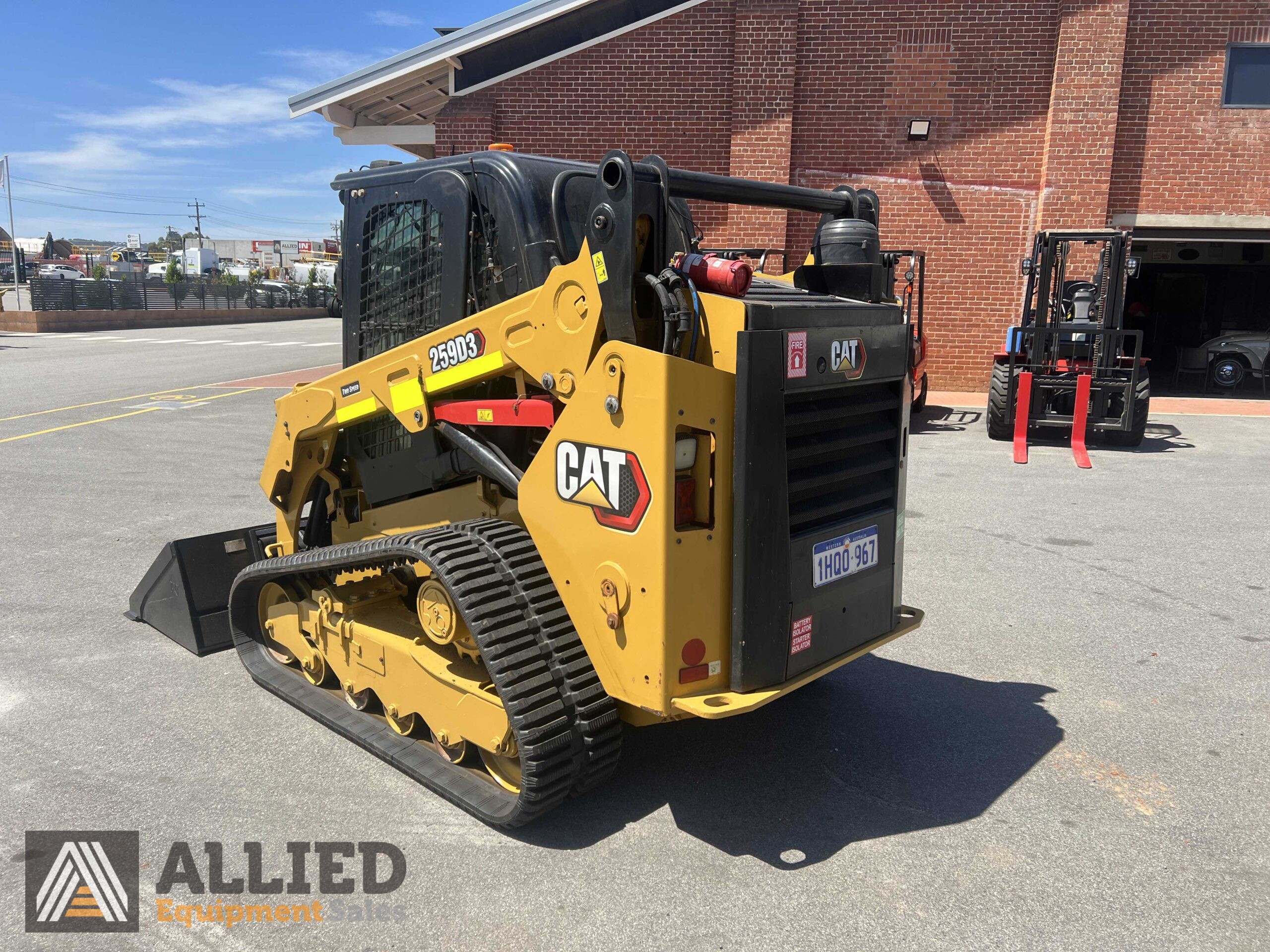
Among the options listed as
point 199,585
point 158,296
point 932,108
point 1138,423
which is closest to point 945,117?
point 932,108

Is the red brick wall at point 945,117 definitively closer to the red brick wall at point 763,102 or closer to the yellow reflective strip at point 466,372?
the red brick wall at point 763,102

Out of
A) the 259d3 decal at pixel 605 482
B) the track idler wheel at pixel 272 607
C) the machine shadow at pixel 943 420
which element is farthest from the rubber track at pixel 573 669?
the machine shadow at pixel 943 420

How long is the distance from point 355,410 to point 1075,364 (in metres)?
10.7

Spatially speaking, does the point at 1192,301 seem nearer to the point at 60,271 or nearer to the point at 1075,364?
the point at 1075,364

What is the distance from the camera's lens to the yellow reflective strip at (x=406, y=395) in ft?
12.4

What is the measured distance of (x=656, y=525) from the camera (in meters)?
2.90

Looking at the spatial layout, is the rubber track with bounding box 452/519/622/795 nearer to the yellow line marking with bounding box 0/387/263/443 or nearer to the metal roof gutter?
the yellow line marking with bounding box 0/387/263/443

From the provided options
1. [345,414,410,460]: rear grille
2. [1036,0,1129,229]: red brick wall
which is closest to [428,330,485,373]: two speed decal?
[345,414,410,460]: rear grille

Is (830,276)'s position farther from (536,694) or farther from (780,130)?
(780,130)

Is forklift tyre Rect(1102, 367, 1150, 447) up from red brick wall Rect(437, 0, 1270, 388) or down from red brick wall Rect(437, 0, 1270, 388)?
down

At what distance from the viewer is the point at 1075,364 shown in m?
12.1

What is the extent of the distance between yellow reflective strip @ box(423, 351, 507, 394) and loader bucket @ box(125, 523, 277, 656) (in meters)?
2.19

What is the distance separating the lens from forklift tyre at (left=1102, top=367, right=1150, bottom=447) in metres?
11.2

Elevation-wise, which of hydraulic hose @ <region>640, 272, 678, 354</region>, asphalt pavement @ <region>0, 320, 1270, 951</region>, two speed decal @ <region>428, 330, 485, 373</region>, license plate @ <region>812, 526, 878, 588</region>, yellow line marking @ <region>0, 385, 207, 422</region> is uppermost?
hydraulic hose @ <region>640, 272, 678, 354</region>
